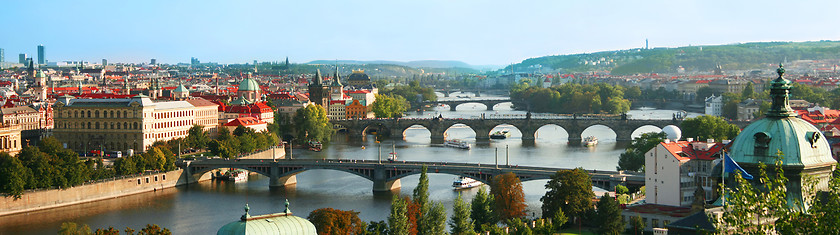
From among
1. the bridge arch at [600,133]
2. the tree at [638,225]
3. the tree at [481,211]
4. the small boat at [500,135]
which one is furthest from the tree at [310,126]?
the tree at [638,225]

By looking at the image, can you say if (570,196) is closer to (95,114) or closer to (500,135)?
(95,114)

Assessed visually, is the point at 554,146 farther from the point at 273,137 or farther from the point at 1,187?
the point at 1,187

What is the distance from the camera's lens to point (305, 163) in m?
43.4

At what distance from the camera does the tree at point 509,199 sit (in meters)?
31.7

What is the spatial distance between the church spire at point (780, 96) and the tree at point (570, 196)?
545 inches

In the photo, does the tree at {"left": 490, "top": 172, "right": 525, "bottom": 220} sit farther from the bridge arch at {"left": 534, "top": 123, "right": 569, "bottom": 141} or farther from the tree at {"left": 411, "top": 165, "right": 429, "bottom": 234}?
the bridge arch at {"left": 534, "top": 123, "right": 569, "bottom": 141}

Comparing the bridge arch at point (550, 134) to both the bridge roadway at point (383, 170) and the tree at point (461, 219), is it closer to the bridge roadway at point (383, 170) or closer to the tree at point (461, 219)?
the bridge roadway at point (383, 170)

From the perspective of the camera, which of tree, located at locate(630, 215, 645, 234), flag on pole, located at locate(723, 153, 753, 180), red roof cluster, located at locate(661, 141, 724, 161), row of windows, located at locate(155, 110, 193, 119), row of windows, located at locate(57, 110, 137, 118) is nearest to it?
flag on pole, located at locate(723, 153, 753, 180)

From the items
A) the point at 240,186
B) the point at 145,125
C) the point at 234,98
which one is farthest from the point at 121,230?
the point at 234,98

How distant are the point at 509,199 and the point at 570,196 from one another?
2.23 m

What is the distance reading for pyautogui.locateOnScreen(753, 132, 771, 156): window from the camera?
15836 millimetres

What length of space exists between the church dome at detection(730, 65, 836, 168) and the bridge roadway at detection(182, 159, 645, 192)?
1983cm

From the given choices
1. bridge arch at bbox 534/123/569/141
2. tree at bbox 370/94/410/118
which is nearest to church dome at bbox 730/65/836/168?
bridge arch at bbox 534/123/569/141

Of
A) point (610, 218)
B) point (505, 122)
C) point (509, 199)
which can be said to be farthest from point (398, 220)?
point (505, 122)
